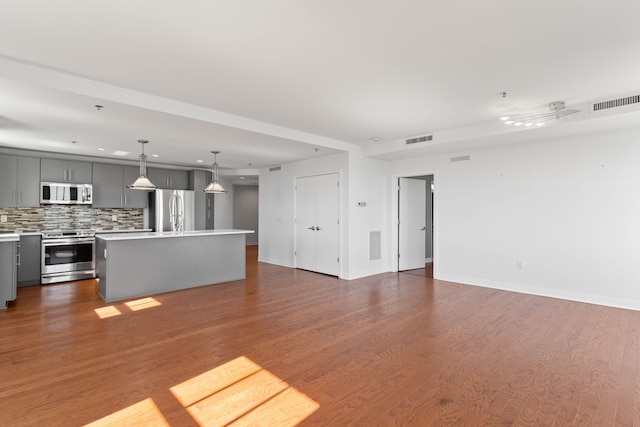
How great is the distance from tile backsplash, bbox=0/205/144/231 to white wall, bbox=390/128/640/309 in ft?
22.3

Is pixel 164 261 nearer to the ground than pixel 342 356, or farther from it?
farther from it

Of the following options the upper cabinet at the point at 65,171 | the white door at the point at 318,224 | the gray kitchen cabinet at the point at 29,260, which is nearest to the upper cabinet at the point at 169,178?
the upper cabinet at the point at 65,171

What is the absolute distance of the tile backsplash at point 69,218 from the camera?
20.7ft

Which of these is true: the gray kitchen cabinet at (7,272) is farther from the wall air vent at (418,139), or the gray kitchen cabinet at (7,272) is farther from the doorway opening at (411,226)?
the doorway opening at (411,226)

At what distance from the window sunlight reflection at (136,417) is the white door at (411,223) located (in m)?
5.64

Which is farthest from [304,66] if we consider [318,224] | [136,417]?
[318,224]

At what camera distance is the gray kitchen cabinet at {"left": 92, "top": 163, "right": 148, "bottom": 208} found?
22.6 ft

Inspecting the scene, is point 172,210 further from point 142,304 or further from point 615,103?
point 615,103

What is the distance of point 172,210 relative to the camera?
7.71 metres

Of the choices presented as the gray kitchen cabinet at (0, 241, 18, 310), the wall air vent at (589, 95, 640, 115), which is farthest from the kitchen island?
the wall air vent at (589, 95, 640, 115)

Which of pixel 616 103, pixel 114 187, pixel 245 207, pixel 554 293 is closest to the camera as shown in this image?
pixel 616 103

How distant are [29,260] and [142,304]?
9.29 feet

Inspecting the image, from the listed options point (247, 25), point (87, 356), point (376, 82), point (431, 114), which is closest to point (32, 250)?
point (87, 356)

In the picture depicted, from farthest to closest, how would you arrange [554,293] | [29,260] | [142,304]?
1. [29,260]
2. [554,293]
3. [142,304]
